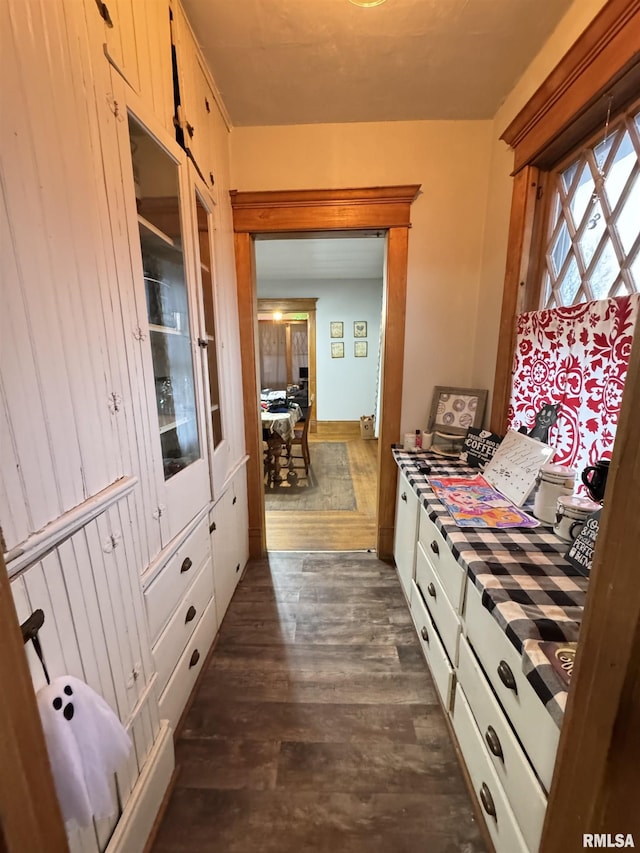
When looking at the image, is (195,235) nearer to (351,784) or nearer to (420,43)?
(420,43)

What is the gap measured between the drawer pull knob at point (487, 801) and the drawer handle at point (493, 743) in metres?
0.13

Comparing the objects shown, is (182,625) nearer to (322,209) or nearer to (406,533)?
(406,533)

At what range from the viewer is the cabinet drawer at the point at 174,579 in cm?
110

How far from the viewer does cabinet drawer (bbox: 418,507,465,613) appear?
1.20 metres

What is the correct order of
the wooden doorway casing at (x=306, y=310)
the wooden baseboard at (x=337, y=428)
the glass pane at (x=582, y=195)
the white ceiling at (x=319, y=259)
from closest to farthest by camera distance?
the glass pane at (x=582, y=195) < the white ceiling at (x=319, y=259) < the wooden doorway casing at (x=306, y=310) < the wooden baseboard at (x=337, y=428)

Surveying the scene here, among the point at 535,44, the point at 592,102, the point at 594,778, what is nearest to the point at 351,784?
the point at 594,778

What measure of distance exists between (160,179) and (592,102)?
156cm

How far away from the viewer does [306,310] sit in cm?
607

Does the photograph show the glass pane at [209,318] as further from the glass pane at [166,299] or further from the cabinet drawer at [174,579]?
the cabinet drawer at [174,579]

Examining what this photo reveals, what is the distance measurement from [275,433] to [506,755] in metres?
2.99

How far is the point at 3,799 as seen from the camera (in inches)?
15.8

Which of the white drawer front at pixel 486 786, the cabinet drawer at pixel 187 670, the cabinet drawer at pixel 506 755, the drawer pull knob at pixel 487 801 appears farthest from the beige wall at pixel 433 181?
the cabinet drawer at pixel 187 670

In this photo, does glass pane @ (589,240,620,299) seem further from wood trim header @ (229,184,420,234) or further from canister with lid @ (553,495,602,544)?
wood trim header @ (229,184,420,234)

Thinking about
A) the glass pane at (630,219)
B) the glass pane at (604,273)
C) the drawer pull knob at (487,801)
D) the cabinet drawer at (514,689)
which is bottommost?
the drawer pull knob at (487,801)
